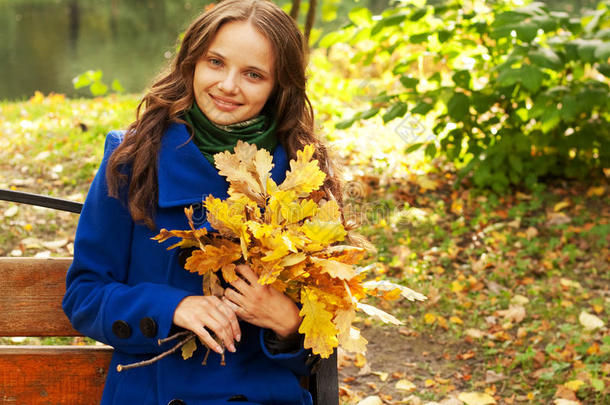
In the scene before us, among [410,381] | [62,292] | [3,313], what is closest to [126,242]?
[62,292]

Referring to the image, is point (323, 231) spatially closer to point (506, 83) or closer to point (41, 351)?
point (41, 351)

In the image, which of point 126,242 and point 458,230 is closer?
point 126,242

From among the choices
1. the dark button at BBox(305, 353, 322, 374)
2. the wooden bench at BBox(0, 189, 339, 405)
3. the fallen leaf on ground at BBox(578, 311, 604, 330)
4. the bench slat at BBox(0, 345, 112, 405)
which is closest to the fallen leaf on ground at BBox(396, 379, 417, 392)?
the fallen leaf on ground at BBox(578, 311, 604, 330)

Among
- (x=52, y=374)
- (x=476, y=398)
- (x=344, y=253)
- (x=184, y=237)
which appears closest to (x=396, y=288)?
(x=344, y=253)

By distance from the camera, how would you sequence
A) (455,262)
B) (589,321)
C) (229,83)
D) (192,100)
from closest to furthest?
1. (229,83)
2. (192,100)
3. (589,321)
4. (455,262)

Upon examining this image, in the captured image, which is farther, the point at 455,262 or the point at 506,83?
the point at 455,262

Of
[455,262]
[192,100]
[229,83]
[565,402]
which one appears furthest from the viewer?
[455,262]

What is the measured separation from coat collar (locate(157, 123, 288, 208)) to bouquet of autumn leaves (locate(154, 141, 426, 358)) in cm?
19

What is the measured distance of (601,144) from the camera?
4746 millimetres

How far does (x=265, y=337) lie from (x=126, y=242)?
1.45 feet

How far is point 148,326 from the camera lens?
162 centimetres

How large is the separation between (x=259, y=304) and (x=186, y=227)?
0.33 m

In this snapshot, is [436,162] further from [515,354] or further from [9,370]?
[9,370]

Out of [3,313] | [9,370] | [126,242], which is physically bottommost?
[9,370]
